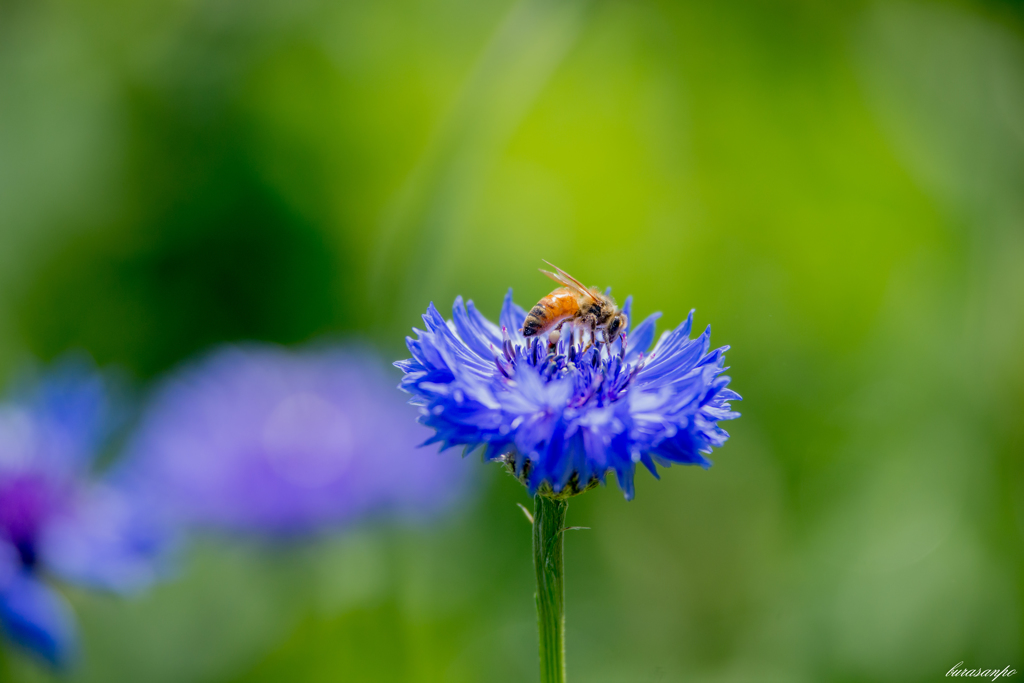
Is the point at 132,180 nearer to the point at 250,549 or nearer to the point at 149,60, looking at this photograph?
the point at 149,60

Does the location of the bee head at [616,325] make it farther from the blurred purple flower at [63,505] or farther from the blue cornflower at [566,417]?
the blurred purple flower at [63,505]

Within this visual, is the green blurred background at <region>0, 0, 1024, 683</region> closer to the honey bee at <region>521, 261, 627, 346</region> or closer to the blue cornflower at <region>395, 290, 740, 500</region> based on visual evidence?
the honey bee at <region>521, 261, 627, 346</region>

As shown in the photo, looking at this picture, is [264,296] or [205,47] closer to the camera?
[264,296]

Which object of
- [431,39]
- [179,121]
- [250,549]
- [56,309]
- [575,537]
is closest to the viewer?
[250,549]

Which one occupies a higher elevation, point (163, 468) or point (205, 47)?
point (205, 47)

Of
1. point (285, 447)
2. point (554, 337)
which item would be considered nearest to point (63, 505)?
point (285, 447)

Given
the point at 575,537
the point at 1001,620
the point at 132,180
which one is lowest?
the point at 1001,620

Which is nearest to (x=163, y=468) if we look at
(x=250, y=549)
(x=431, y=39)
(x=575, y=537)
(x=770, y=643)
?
(x=250, y=549)
